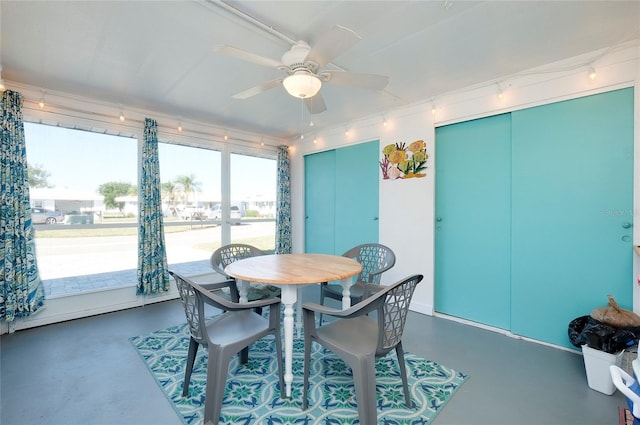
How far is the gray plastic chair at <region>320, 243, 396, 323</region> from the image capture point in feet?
8.68

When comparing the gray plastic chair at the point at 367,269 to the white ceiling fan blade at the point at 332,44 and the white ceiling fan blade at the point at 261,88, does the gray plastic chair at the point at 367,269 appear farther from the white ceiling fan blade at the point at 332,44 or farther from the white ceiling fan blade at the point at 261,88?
the white ceiling fan blade at the point at 332,44

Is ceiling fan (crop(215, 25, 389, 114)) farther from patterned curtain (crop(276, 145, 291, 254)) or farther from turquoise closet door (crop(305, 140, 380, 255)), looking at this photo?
patterned curtain (crop(276, 145, 291, 254))

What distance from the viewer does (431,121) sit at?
320cm

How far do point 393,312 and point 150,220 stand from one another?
10.7ft

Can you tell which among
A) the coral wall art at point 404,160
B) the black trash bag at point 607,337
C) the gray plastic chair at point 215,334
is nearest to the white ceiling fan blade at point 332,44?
the gray plastic chair at point 215,334

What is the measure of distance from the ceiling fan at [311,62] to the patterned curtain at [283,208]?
294 cm

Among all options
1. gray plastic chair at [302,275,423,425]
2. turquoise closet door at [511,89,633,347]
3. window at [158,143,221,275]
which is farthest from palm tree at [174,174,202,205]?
turquoise closet door at [511,89,633,347]

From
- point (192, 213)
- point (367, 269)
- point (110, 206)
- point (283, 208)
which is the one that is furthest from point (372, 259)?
point (110, 206)

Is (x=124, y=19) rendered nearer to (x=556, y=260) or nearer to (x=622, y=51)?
(x=622, y=51)

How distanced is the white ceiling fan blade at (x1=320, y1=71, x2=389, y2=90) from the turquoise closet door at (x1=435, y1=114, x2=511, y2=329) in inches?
62.8

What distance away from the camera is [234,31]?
2000mm

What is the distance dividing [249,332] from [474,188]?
104 inches

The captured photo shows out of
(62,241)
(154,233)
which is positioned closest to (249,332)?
(154,233)

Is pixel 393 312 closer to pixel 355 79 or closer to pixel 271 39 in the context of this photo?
pixel 355 79
